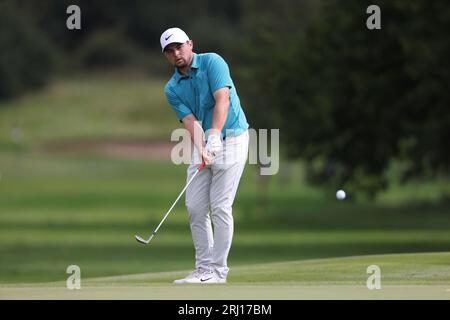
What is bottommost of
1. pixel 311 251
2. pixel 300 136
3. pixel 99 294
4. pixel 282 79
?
pixel 99 294

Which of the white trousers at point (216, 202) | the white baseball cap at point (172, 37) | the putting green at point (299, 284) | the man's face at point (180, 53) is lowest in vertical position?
the putting green at point (299, 284)

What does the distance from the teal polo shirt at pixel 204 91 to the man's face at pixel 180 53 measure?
8 centimetres

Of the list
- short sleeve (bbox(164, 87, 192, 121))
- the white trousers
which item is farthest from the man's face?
the white trousers

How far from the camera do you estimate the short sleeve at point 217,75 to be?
13117 millimetres

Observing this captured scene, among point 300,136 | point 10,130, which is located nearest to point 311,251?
point 300,136

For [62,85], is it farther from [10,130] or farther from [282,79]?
[282,79]

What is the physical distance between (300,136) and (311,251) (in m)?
4.56

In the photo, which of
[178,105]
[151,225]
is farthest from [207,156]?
[151,225]

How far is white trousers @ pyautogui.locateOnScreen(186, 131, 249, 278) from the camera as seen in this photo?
13273 millimetres

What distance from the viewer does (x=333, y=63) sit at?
38.7 meters

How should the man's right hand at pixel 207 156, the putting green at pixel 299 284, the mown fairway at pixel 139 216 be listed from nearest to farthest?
the putting green at pixel 299 284
the man's right hand at pixel 207 156
the mown fairway at pixel 139 216

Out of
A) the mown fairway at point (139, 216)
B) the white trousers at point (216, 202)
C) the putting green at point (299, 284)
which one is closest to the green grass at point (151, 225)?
the mown fairway at point (139, 216)

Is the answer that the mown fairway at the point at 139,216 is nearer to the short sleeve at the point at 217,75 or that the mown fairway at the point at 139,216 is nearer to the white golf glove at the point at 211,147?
the white golf glove at the point at 211,147

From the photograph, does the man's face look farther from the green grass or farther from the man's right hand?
the green grass
